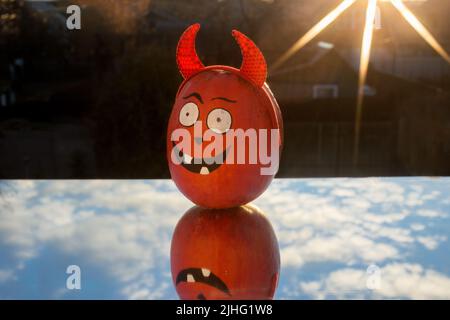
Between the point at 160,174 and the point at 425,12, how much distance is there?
2.76 meters

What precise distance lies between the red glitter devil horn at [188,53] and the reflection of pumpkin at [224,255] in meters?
0.52

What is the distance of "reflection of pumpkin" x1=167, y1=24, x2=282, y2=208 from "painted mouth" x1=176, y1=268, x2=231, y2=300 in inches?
13.7

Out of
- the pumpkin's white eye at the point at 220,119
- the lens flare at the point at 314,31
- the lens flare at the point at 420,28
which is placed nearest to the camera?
the pumpkin's white eye at the point at 220,119

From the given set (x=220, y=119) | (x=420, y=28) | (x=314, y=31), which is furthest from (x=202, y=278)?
(x=420, y=28)

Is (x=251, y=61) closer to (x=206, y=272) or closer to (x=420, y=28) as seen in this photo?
(x=206, y=272)

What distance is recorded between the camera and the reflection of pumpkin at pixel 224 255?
1540mm

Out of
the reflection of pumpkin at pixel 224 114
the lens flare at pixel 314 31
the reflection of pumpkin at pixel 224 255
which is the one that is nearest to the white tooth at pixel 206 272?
the reflection of pumpkin at pixel 224 255

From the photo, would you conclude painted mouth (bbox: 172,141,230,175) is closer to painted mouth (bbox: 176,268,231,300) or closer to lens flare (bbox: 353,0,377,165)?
painted mouth (bbox: 176,268,231,300)

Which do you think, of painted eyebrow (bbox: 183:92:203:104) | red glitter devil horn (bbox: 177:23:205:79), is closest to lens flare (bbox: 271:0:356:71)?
red glitter devil horn (bbox: 177:23:205:79)

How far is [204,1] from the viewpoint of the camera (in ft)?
15.1

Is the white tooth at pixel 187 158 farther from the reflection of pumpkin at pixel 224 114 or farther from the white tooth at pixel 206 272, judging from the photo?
the white tooth at pixel 206 272

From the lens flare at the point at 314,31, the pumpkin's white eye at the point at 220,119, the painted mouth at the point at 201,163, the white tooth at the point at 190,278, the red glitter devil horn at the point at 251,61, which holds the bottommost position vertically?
the white tooth at the point at 190,278

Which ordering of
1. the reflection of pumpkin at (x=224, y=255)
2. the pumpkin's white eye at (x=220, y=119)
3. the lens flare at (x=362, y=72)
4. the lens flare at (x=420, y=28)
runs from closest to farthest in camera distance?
the reflection of pumpkin at (x=224, y=255) < the pumpkin's white eye at (x=220, y=119) < the lens flare at (x=420, y=28) < the lens flare at (x=362, y=72)

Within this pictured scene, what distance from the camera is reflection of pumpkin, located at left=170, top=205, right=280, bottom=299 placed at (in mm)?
1540
